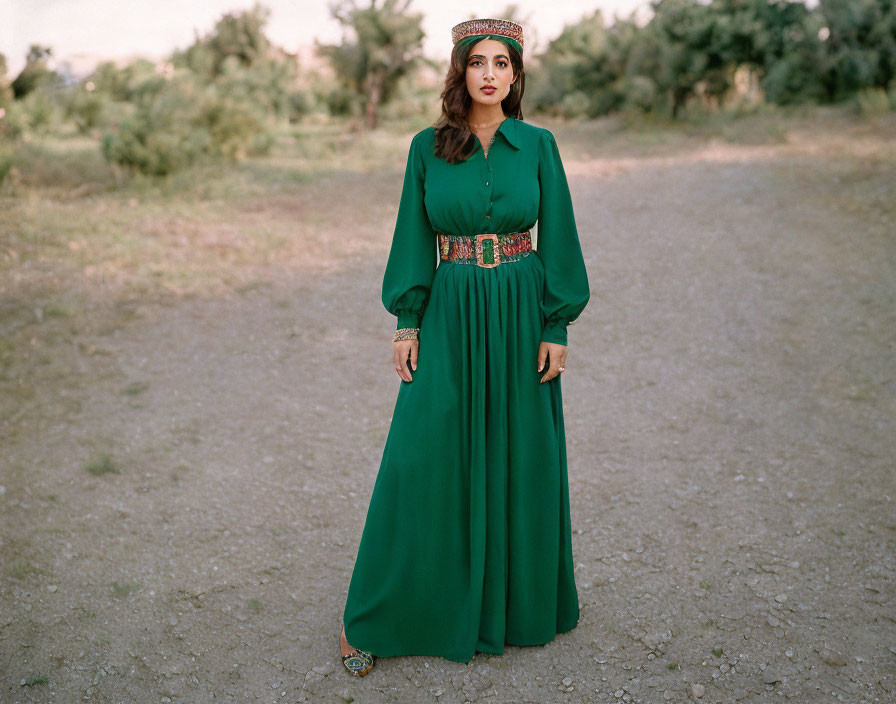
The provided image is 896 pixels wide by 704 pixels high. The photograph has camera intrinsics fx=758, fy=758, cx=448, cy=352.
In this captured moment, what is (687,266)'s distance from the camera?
768cm

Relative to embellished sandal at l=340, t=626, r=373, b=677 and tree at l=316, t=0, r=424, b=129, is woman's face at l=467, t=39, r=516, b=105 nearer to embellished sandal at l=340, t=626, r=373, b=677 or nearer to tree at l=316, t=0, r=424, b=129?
embellished sandal at l=340, t=626, r=373, b=677

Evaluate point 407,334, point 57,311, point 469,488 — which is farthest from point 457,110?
point 57,311

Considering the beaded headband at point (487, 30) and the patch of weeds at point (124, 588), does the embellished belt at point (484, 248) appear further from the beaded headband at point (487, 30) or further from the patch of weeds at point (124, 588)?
the patch of weeds at point (124, 588)

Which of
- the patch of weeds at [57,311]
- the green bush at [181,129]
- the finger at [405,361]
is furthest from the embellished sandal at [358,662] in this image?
the green bush at [181,129]

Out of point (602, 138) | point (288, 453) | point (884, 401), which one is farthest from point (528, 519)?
point (602, 138)

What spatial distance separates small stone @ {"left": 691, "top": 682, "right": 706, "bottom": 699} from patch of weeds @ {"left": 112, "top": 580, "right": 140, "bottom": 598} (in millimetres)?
2243

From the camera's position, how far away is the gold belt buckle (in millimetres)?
2486

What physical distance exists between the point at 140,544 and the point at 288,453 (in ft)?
3.67

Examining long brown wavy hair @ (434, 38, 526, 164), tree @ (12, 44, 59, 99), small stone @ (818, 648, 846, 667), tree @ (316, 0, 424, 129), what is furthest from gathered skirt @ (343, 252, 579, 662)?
tree @ (316, 0, 424, 129)

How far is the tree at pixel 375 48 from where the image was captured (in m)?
18.4

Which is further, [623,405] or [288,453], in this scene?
[623,405]

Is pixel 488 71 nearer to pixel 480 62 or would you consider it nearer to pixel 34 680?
pixel 480 62

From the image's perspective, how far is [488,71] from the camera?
7.68 feet

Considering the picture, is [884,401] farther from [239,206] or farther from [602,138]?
[602,138]
